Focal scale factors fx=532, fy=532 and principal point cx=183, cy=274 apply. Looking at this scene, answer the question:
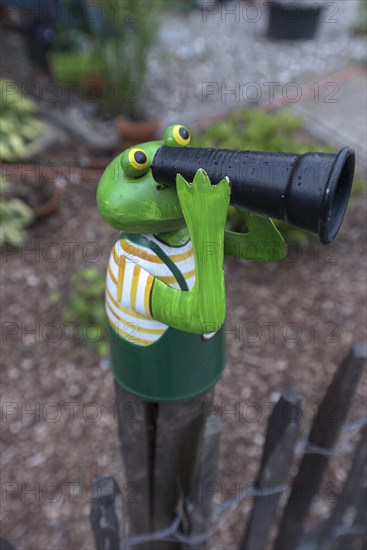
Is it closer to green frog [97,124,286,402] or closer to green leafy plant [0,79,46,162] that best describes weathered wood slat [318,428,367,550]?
green frog [97,124,286,402]

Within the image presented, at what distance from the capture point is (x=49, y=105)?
205 inches

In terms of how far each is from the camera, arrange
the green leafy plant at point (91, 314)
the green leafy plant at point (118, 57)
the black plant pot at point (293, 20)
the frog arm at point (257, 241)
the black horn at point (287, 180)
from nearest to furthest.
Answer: the black horn at point (287, 180) < the frog arm at point (257, 241) < the green leafy plant at point (91, 314) < the green leafy plant at point (118, 57) < the black plant pot at point (293, 20)

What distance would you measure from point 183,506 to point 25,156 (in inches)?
134

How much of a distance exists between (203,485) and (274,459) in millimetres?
206

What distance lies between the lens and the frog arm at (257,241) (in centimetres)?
129

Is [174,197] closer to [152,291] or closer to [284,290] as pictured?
[152,291]

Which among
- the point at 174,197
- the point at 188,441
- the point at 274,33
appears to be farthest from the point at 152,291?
the point at 274,33

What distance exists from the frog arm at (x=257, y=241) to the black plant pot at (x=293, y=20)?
637 cm

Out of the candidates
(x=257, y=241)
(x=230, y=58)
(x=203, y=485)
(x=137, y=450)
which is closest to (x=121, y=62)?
(x=230, y=58)

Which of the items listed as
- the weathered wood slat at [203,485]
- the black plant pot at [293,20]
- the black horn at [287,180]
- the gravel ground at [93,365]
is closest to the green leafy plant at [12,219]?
the gravel ground at [93,365]

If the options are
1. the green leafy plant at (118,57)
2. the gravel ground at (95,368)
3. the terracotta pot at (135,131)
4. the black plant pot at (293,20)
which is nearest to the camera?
the gravel ground at (95,368)

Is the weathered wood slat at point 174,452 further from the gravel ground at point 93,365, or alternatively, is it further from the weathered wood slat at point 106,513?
the gravel ground at point 93,365

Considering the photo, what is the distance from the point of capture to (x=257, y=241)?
1.32 m

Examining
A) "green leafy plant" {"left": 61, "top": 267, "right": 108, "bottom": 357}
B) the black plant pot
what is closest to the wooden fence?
"green leafy plant" {"left": 61, "top": 267, "right": 108, "bottom": 357}
